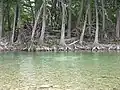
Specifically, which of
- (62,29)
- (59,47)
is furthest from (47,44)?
(62,29)

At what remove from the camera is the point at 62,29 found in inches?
816

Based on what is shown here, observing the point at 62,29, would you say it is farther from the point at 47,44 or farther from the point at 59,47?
the point at 59,47

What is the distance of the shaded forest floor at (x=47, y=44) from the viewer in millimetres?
19220

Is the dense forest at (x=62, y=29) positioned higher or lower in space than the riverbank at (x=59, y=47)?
higher

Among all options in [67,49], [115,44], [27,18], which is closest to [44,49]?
[67,49]

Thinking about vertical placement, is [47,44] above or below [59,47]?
above

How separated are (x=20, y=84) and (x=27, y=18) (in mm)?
21789

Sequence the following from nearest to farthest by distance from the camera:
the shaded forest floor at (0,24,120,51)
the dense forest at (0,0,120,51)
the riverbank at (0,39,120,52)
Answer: the riverbank at (0,39,120,52)
the shaded forest floor at (0,24,120,51)
the dense forest at (0,0,120,51)

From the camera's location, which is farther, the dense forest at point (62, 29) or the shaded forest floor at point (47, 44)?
the dense forest at point (62, 29)

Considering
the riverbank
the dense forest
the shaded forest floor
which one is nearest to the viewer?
the riverbank

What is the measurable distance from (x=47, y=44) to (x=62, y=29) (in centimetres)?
161

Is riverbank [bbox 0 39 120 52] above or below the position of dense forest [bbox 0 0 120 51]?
below

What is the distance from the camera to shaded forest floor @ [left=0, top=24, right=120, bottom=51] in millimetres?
19220

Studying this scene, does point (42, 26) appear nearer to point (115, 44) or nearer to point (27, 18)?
point (115, 44)
